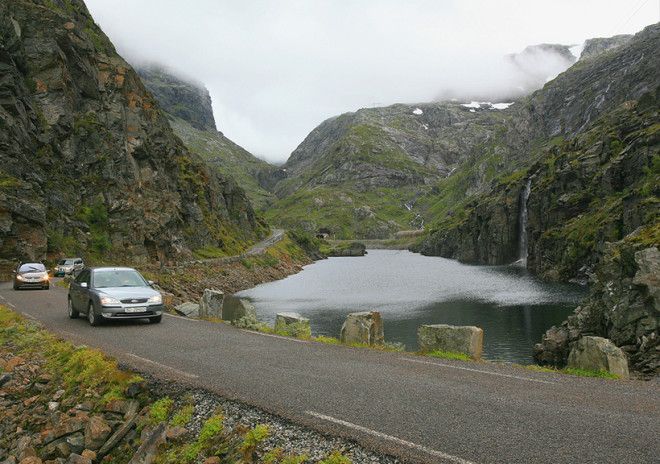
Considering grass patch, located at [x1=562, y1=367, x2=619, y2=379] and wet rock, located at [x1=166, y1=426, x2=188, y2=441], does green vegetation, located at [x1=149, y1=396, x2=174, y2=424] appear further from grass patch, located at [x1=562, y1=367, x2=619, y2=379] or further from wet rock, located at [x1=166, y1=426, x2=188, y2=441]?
grass patch, located at [x1=562, y1=367, x2=619, y2=379]

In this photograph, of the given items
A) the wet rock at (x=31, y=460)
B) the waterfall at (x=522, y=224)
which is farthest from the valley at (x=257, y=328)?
the waterfall at (x=522, y=224)

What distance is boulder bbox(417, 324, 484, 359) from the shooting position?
17344 millimetres

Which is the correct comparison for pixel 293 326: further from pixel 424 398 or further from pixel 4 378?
pixel 424 398

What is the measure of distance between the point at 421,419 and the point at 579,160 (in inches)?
4759

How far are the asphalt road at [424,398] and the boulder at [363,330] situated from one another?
1.71 m

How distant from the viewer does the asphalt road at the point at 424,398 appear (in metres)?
8.34

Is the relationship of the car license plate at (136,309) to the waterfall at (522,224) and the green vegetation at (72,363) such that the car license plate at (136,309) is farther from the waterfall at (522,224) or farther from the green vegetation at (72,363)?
the waterfall at (522,224)

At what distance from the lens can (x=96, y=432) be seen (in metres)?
12.0

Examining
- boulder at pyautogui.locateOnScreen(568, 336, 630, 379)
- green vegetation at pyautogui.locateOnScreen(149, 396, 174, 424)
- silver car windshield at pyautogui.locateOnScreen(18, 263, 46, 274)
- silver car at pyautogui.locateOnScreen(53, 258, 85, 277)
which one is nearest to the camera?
green vegetation at pyautogui.locateOnScreen(149, 396, 174, 424)

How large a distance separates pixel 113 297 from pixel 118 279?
81.6 inches

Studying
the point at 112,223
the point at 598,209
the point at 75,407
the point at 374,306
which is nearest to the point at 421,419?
the point at 75,407

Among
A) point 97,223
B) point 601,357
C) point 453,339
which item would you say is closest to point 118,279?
point 453,339

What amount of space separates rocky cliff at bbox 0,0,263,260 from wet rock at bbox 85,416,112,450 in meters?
47.5

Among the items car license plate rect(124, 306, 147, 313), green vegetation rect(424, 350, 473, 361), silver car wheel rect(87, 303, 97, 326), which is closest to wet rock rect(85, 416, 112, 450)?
car license plate rect(124, 306, 147, 313)
